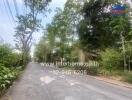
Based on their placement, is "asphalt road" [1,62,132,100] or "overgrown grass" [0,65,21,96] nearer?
"asphalt road" [1,62,132,100]

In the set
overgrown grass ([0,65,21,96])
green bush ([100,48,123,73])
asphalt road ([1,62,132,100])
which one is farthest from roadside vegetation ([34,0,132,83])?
overgrown grass ([0,65,21,96])

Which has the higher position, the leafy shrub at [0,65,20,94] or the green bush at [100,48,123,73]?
the green bush at [100,48,123,73]

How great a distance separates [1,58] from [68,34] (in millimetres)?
39424

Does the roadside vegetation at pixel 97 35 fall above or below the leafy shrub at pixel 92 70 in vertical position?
above

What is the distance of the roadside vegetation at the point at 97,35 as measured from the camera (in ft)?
95.7

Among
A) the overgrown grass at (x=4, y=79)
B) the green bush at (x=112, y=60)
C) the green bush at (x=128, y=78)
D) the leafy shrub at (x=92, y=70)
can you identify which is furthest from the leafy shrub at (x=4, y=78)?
the leafy shrub at (x=92, y=70)

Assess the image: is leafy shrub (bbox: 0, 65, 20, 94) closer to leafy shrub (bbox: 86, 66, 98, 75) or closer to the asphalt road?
the asphalt road

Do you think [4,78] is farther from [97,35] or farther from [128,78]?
[97,35]

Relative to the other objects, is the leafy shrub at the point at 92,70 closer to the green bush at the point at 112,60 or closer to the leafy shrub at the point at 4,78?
the green bush at the point at 112,60

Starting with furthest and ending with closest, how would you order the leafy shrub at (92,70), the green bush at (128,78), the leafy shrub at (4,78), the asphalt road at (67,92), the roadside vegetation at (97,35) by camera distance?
the leafy shrub at (92,70) < the roadside vegetation at (97,35) < the green bush at (128,78) < the leafy shrub at (4,78) < the asphalt road at (67,92)

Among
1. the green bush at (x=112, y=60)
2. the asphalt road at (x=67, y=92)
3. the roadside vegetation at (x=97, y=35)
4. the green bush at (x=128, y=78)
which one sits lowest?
the asphalt road at (x=67, y=92)

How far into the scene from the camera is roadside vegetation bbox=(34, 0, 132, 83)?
29172mm

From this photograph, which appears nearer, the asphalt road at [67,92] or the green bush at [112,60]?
the asphalt road at [67,92]

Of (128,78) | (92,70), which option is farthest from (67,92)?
(92,70)
